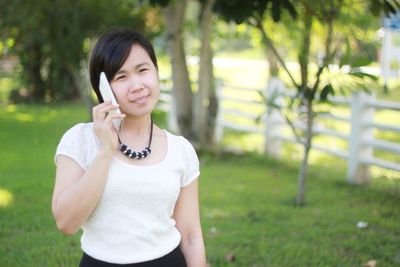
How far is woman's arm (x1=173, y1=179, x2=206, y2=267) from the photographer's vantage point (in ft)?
6.37

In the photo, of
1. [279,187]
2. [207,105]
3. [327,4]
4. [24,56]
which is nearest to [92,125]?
[327,4]

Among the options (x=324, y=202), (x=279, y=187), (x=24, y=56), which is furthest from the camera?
(x=24, y=56)

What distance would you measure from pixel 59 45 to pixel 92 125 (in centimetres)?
884

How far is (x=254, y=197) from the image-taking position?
19.1 feet

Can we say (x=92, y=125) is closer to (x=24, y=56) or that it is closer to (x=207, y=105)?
(x=207, y=105)

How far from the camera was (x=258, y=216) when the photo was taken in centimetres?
A: 502

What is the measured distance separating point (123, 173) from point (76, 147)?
159 millimetres

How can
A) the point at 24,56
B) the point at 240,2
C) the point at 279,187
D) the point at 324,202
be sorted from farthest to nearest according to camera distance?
the point at 24,56
the point at 279,187
the point at 324,202
the point at 240,2

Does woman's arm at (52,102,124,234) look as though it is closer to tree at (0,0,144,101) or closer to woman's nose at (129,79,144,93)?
woman's nose at (129,79,144,93)

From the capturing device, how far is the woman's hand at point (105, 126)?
1.65 meters

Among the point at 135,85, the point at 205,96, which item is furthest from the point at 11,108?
the point at 135,85

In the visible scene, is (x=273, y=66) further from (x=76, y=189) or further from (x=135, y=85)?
(x=76, y=189)

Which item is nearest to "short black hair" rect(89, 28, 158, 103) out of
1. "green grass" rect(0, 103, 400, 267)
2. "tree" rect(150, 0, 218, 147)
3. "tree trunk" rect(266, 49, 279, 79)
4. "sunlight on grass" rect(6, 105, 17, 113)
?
"green grass" rect(0, 103, 400, 267)

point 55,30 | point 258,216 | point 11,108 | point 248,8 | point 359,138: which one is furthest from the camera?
point 11,108
